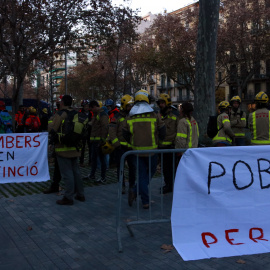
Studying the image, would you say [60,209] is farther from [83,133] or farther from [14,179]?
[14,179]

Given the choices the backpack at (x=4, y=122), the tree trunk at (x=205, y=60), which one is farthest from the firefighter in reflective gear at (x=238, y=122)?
the backpack at (x=4, y=122)

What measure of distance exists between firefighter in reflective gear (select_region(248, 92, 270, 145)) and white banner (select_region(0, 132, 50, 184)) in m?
4.34

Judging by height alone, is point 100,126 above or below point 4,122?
below

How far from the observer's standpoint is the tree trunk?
10.7 m

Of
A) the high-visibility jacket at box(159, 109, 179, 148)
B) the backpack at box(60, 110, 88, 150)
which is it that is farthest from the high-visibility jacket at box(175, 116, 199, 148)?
the backpack at box(60, 110, 88, 150)

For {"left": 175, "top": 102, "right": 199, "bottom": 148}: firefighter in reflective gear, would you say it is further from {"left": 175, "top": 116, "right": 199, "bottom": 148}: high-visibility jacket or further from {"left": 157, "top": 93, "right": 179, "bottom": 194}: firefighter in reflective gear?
{"left": 157, "top": 93, "right": 179, "bottom": 194}: firefighter in reflective gear

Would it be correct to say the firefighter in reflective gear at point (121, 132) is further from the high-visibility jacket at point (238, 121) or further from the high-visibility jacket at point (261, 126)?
the high-visibility jacket at point (238, 121)

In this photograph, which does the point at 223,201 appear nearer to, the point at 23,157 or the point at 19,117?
the point at 23,157

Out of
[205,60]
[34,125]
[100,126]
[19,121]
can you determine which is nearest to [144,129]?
[100,126]

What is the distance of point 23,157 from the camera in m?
7.81

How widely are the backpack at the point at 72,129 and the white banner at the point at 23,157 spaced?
5.78ft

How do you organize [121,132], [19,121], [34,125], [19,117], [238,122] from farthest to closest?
[19,117] → [19,121] → [34,125] → [238,122] → [121,132]

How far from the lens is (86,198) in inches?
274

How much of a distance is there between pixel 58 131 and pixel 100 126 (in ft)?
6.79
